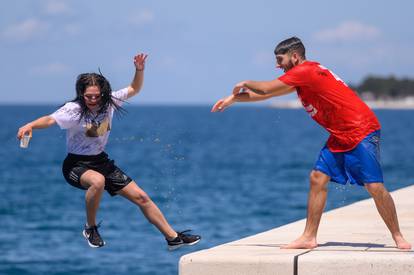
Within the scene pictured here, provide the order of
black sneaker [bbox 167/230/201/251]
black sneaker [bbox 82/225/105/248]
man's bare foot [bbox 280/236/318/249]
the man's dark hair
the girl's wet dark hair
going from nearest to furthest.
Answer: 1. the man's dark hair
2. man's bare foot [bbox 280/236/318/249]
3. the girl's wet dark hair
4. black sneaker [bbox 82/225/105/248]
5. black sneaker [bbox 167/230/201/251]

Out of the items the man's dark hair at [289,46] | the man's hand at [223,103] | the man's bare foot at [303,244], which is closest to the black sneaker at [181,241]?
the man's bare foot at [303,244]

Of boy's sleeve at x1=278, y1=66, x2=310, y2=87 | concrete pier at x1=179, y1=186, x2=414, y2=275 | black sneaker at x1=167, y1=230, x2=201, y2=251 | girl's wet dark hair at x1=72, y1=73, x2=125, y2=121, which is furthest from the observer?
black sneaker at x1=167, y1=230, x2=201, y2=251

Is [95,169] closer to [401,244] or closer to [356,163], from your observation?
[356,163]

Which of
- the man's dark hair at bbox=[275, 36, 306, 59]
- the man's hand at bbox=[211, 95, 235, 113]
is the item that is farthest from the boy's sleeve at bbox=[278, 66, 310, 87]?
the man's hand at bbox=[211, 95, 235, 113]

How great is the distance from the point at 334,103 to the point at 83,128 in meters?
2.06

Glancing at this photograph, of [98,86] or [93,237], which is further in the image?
[93,237]

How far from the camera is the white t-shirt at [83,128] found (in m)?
8.67

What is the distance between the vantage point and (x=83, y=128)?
874 centimetres

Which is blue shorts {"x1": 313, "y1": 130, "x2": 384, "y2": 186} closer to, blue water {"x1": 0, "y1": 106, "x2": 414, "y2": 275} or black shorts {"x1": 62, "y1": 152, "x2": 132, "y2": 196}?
blue water {"x1": 0, "y1": 106, "x2": 414, "y2": 275}

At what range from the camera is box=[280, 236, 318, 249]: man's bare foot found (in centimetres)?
866

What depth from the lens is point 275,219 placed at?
31250 mm

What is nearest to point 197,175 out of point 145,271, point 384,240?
point 145,271

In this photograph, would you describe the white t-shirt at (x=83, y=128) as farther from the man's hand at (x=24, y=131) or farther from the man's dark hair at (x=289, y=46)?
the man's dark hair at (x=289, y=46)

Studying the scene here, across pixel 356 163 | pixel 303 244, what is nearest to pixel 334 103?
pixel 356 163
